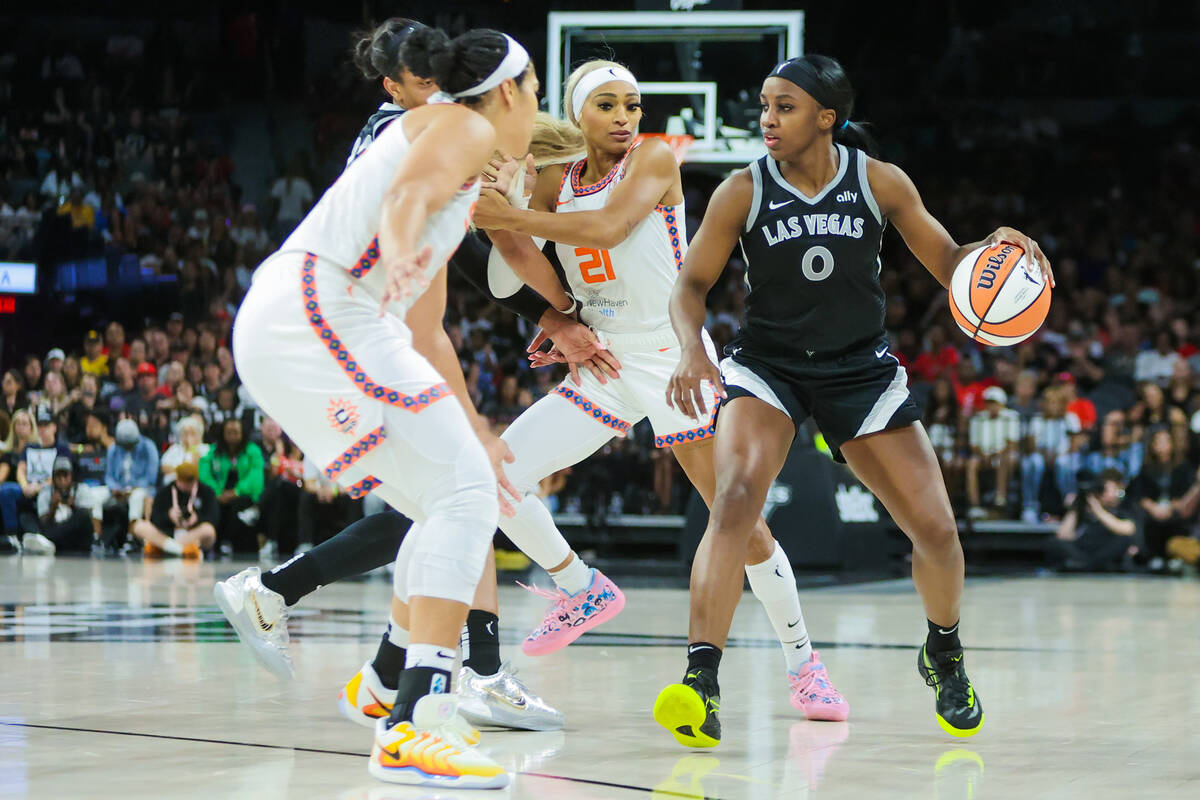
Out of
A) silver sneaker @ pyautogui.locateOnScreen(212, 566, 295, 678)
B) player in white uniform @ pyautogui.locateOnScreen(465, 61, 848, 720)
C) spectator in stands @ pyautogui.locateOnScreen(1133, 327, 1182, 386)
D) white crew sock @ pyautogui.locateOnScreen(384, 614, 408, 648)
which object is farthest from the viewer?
spectator in stands @ pyautogui.locateOnScreen(1133, 327, 1182, 386)

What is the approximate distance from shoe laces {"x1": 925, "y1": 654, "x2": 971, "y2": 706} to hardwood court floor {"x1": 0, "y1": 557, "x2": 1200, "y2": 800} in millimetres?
124

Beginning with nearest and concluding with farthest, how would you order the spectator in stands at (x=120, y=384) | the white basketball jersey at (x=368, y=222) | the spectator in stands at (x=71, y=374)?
the white basketball jersey at (x=368, y=222)
the spectator in stands at (x=120, y=384)
the spectator in stands at (x=71, y=374)

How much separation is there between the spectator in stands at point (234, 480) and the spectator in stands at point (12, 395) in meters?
2.23

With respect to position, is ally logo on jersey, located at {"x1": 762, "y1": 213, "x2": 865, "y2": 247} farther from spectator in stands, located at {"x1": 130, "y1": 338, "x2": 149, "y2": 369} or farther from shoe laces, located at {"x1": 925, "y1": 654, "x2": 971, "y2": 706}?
spectator in stands, located at {"x1": 130, "y1": 338, "x2": 149, "y2": 369}

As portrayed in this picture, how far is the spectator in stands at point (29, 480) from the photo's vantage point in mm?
12797

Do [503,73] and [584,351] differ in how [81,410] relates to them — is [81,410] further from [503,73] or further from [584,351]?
[503,73]

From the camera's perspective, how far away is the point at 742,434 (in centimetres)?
407

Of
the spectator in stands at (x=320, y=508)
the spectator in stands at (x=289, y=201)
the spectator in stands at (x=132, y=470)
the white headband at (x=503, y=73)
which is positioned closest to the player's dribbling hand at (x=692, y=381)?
the white headband at (x=503, y=73)

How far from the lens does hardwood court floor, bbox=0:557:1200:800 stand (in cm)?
324

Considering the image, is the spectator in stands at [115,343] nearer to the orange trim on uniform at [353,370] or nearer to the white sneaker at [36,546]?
the white sneaker at [36,546]

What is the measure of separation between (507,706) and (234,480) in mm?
8929

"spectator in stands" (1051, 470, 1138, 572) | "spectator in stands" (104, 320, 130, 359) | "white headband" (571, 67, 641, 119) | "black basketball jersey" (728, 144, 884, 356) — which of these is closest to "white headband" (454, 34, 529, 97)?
"black basketball jersey" (728, 144, 884, 356)

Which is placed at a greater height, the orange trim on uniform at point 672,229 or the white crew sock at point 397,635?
the orange trim on uniform at point 672,229

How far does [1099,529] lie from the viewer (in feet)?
37.4
